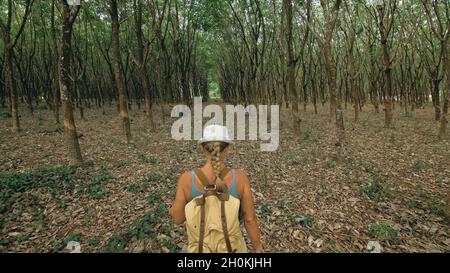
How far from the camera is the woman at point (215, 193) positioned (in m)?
2.15

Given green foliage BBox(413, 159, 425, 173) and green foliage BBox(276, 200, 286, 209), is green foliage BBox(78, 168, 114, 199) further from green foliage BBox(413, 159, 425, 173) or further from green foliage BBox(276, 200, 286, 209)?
green foliage BBox(413, 159, 425, 173)

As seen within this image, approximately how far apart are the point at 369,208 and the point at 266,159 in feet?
14.1

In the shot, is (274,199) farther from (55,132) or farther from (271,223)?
(55,132)

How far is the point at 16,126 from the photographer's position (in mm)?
12508

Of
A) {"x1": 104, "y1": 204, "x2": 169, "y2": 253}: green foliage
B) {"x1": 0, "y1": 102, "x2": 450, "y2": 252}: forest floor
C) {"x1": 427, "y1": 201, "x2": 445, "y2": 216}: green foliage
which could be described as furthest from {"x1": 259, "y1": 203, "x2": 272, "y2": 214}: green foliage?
{"x1": 427, "y1": 201, "x2": 445, "y2": 216}: green foliage

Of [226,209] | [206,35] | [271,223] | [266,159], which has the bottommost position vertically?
[271,223]

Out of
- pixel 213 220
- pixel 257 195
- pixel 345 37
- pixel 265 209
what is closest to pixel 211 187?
pixel 213 220

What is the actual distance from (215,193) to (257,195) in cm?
475

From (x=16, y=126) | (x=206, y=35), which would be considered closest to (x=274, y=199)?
(x=16, y=126)

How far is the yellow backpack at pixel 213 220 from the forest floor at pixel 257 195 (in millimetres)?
2732

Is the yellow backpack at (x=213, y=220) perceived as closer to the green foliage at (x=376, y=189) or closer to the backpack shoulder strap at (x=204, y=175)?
the backpack shoulder strap at (x=204, y=175)

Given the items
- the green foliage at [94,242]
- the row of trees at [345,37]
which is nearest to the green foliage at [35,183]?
the green foliage at [94,242]

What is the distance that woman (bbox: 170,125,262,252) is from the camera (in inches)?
84.5
